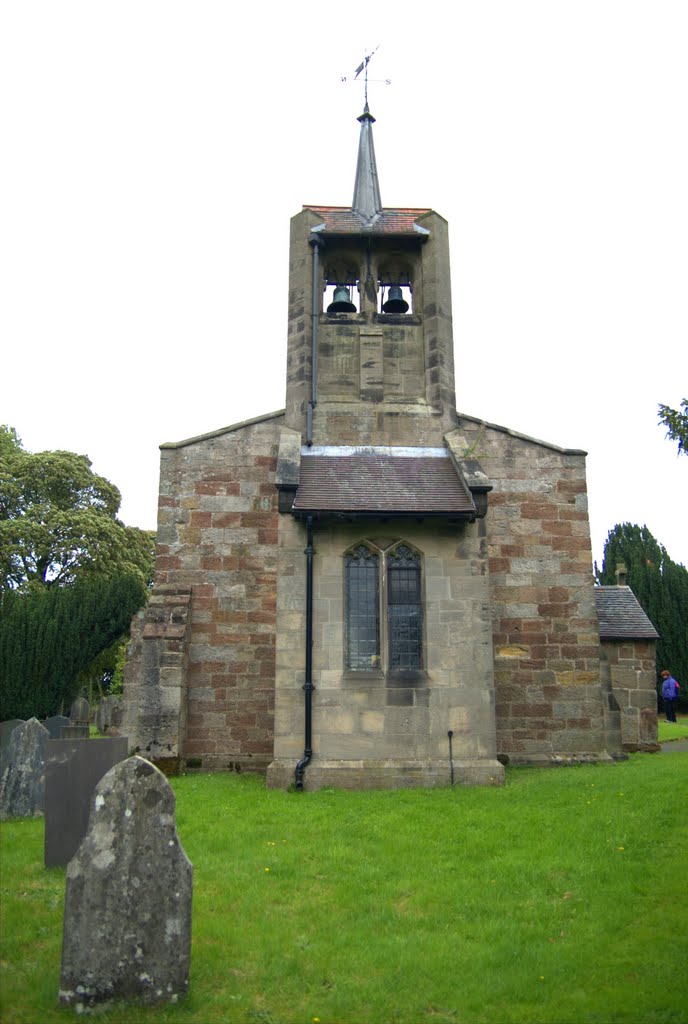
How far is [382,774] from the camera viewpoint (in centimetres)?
1252

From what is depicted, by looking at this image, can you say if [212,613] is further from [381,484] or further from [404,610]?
[381,484]

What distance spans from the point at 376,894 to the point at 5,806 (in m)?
5.49

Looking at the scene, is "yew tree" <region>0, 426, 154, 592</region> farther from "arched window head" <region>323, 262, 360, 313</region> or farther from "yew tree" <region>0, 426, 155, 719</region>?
"arched window head" <region>323, 262, 360, 313</region>

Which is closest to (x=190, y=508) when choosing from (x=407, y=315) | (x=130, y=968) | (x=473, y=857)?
(x=407, y=315)

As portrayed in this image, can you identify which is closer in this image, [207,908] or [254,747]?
[207,908]

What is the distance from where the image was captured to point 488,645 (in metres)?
13.2

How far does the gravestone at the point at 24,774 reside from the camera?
10.4 metres

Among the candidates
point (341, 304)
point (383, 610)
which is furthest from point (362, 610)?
point (341, 304)

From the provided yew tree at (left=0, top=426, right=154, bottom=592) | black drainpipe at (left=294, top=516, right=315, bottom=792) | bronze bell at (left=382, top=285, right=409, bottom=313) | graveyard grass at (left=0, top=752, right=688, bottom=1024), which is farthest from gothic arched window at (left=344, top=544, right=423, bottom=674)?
yew tree at (left=0, top=426, right=154, bottom=592)

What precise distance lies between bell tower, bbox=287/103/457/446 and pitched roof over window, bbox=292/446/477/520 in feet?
Result: 1.95

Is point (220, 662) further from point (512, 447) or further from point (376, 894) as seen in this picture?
point (376, 894)

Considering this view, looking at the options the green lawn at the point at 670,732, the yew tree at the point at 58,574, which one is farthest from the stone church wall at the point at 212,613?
the yew tree at the point at 58,574

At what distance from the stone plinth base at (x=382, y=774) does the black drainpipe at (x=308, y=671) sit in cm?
11

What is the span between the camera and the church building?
1297 centimetres
